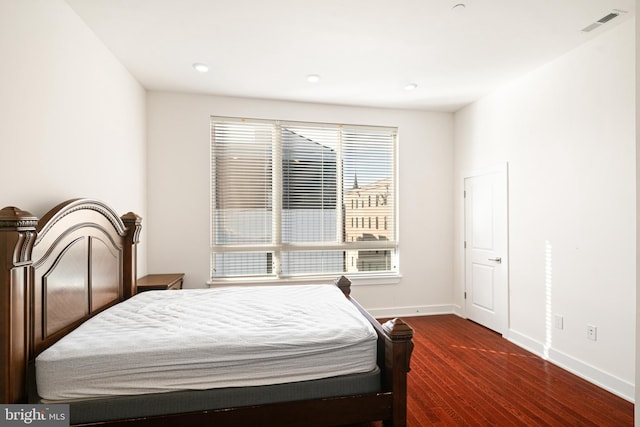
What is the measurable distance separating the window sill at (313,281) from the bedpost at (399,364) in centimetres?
239

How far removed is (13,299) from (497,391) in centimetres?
314

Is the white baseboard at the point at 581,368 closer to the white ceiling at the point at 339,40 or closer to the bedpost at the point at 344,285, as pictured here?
the bedpost at the point at 344,285

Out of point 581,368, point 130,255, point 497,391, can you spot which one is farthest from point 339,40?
point 581,368

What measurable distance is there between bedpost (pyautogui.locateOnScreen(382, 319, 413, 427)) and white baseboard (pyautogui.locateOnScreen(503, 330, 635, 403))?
75.4 inches

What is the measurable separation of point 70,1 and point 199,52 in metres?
0.93

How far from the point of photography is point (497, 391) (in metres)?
2.45

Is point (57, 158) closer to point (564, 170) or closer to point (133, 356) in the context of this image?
point (133, 356)

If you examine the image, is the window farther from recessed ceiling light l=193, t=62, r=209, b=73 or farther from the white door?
the white door

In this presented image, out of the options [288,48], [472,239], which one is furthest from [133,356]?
[472,239]

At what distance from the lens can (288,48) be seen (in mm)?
2801

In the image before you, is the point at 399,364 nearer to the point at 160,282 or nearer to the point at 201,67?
the point at 160,282

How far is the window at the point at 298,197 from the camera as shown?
156 inches

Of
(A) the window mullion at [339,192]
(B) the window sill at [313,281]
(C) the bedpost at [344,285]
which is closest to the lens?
(C) the bedpost at [344,285]

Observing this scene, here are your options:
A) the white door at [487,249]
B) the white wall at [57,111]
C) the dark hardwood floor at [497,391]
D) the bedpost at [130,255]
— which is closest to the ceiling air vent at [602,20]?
the white door at [487,249]
